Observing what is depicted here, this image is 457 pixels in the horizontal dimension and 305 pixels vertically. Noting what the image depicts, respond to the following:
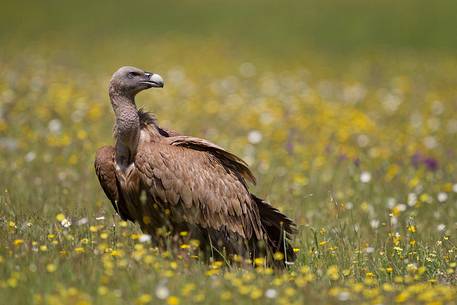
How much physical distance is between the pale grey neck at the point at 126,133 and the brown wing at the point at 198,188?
0.14 m

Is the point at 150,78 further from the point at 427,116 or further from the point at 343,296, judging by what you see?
the point at 427,116

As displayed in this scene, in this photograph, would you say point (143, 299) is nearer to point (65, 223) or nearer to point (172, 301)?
point (172, 301)

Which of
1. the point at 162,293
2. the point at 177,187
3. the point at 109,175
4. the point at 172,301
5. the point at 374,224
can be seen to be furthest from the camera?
the point at 374,224

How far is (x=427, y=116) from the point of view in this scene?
41.8 ft

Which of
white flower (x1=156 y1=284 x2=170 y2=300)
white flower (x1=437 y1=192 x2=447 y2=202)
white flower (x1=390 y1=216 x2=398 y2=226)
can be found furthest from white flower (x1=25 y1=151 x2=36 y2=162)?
white flower (x1=156 y1=284 x2=170 y2=300)

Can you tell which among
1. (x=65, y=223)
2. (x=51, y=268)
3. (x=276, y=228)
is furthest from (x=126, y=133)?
(x=51, y=268)

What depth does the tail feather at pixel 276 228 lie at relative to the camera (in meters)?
6.20

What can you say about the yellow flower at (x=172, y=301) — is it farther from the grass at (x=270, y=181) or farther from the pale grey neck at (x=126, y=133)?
the pale grey neck at (x=126, y=133)

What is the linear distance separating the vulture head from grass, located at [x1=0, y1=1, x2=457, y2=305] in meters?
1.09

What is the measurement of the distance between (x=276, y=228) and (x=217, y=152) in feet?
2.66

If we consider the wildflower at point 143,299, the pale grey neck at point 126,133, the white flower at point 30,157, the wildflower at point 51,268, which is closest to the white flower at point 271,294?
the wildflower at point 143,299

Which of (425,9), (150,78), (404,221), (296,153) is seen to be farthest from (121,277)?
(425,9)

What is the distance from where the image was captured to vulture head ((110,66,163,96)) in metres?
6.23

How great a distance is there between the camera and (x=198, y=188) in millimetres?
6008
